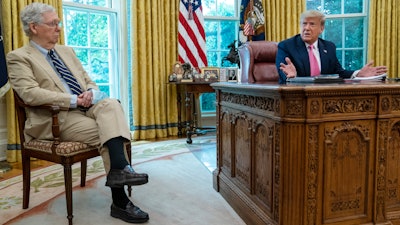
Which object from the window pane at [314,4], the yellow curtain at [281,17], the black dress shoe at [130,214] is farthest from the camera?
the window pane at [314,4]

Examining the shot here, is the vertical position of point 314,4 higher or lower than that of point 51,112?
higher

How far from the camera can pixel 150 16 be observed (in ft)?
15.0

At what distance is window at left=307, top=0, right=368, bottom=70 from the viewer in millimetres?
5449

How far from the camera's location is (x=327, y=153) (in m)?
1.66

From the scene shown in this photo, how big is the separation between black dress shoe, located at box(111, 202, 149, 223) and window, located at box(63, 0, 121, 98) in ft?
9.18

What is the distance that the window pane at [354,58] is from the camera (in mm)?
5520

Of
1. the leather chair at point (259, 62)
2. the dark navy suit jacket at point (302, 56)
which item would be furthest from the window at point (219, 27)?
the dark navy suit jacket at point (302, 56)

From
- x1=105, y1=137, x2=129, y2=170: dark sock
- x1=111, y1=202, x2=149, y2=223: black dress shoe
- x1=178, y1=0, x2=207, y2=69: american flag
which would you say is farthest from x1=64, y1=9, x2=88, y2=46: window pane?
x1=111, y1=202, x2=149, y2=223: black dress shoe

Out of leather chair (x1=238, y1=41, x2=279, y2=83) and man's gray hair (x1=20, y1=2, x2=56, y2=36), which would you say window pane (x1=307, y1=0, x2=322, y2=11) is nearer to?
leather chair (x1=238, y1=41, x2=279, y2=83)

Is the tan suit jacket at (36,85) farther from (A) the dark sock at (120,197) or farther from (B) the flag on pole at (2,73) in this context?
(B) the flag on pole at (2,73)

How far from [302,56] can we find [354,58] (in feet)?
11.3

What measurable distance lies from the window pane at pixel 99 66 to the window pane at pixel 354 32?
3.55 meters

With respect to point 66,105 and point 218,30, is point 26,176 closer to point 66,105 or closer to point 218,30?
point 66,105

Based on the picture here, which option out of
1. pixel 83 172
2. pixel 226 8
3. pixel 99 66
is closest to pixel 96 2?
pixel 99 66
